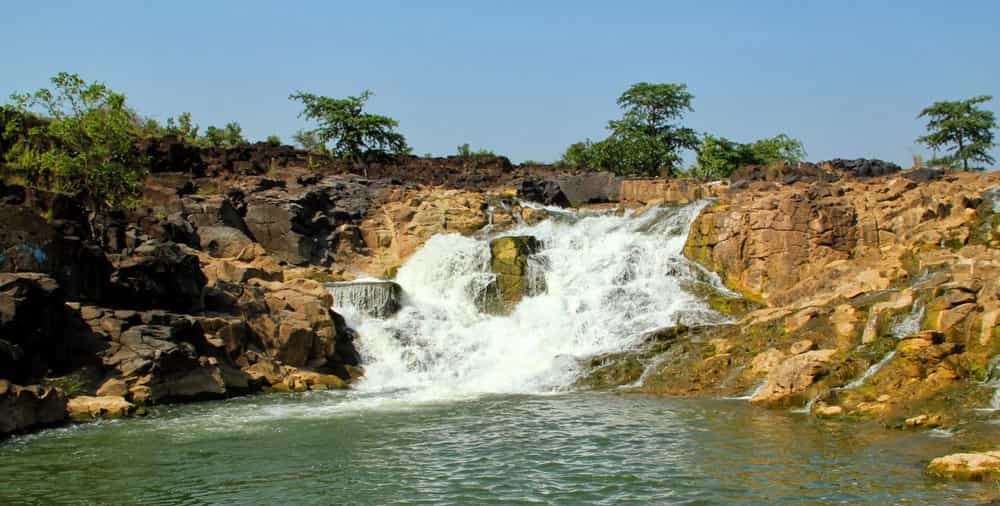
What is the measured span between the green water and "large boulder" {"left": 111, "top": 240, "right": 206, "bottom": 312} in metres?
6.07

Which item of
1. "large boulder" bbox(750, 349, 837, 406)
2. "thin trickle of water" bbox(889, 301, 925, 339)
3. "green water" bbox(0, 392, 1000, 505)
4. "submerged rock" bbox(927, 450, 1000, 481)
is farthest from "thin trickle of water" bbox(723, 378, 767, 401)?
"submerged rock" bbox(927, 450, 1000, 481)

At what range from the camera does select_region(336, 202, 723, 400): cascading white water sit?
28047 millimetres

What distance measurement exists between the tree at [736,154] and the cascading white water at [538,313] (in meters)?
20.0

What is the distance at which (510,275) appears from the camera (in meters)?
33.8

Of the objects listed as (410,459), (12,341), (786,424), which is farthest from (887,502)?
(12,341)

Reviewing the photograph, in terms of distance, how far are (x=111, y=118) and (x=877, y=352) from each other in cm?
2535

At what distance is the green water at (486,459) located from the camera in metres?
13.0

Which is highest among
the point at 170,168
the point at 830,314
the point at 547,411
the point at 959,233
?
the point at 170,168

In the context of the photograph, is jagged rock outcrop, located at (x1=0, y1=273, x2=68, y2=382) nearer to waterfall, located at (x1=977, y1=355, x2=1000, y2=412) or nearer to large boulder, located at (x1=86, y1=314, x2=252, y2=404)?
large boulder, located at (x1=86, y1=314, x2=252, y2=404)

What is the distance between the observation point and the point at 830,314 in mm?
→ 24031

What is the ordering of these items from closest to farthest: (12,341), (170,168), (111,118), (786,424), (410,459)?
(410,459), (786,424), (12,341), (111,118), (170,168)

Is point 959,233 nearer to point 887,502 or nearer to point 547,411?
point 547,411

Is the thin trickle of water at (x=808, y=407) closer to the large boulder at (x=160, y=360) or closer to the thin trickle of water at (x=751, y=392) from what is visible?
the thin trickle of water at (x=751, y=392)

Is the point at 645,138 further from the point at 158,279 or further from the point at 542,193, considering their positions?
the point at 158,279
